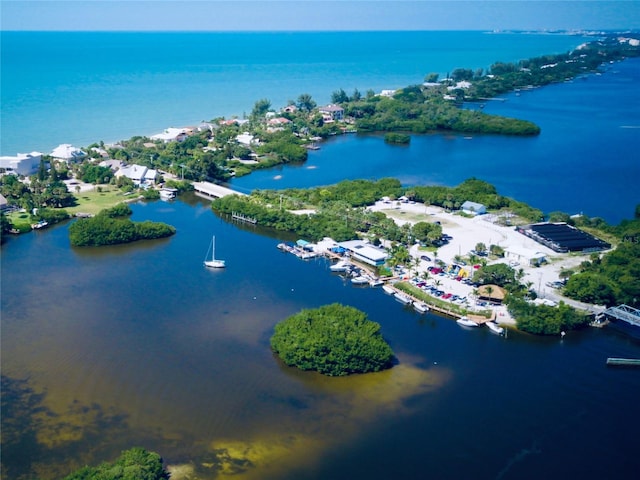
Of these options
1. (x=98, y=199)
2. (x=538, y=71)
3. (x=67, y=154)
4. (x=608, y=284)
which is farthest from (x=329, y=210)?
(x=538, y=71)

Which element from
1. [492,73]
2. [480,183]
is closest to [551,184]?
[480,183]

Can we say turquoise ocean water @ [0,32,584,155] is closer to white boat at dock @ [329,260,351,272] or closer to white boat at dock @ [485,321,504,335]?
white boat at dock @ [329,260,351,272]

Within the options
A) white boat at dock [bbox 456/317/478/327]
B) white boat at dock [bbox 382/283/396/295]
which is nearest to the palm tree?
white boat at dock [bbox 456/317/478/327]

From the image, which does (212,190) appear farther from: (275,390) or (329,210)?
(275,390)

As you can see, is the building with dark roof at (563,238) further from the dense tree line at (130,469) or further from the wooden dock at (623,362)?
the dense tree line at (130,469)

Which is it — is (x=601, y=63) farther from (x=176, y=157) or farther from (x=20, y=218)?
(x=20, y=218)
